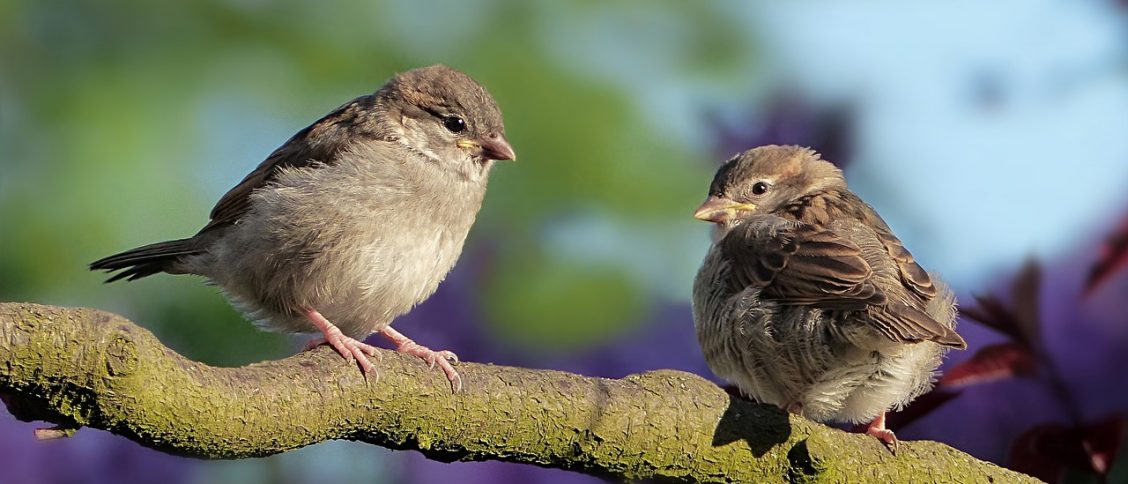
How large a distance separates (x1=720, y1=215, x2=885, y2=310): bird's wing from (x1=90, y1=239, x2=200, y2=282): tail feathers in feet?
5.58

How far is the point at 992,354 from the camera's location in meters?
2.88

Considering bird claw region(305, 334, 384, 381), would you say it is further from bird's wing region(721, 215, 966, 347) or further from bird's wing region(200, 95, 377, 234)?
bird's wing region(721, 215, 966, 347)

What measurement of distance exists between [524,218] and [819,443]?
1.23 metres

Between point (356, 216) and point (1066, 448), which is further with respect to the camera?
point (356, 216)

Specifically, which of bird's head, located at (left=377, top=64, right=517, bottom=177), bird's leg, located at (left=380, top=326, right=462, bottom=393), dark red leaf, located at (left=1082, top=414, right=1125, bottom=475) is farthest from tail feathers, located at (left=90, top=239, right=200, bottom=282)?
dark red leaf, located at (left=1082, top=414, right=1125, bottom=475)

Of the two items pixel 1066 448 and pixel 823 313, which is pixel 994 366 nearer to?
pixel 1066 448

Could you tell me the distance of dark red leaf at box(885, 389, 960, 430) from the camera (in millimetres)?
3000

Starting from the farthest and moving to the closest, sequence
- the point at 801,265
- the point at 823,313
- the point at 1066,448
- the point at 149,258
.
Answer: the point at 149,258 < the point at 801,265 < the point at 823,313 < the point at 1066,448

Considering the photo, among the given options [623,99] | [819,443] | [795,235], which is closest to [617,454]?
[819,443]

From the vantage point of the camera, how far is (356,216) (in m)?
3.54

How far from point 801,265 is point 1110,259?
83 centimetres

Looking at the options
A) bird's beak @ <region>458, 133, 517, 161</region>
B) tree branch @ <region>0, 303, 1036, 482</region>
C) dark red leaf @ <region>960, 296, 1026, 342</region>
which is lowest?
tree branch @ <region>0, 303, 1036, 482</region>

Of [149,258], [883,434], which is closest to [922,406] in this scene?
[883,434]

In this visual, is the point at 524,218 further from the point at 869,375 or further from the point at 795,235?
the point at 869,375
